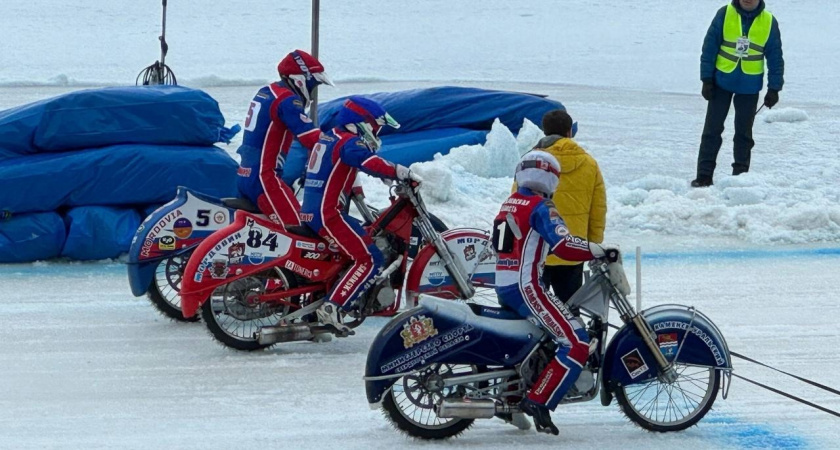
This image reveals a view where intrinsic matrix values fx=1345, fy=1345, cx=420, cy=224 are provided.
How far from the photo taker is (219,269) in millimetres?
8242

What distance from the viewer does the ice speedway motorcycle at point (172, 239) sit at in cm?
888

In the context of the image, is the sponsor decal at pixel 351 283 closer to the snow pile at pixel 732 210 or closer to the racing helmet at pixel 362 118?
the racing helmet at pixel 362 118

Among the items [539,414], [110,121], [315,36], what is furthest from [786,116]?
[539,414]

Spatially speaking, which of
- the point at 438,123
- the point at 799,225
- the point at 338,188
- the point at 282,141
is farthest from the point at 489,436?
the point at 438,123

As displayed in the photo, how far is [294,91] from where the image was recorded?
872 cm

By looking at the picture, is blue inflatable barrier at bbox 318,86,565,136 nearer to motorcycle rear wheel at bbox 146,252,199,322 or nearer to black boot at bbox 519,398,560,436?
motorcycle rear wheel at bbox 146,252,199,322

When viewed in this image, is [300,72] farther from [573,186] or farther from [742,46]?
[742,46]

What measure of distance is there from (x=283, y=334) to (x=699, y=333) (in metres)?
2.76

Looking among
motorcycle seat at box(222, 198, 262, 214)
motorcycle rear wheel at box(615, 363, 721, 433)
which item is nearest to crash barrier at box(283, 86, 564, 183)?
motorcycle seat at box(222, 198, 262, 214)

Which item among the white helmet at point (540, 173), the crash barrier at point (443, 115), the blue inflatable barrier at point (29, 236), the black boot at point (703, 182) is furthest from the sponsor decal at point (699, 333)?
the black boot at point (703, 182)

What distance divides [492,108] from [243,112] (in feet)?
15.7

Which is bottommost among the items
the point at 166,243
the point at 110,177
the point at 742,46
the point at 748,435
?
the point at 110,177

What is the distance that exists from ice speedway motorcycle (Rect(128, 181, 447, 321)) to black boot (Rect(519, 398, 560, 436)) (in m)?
2.47

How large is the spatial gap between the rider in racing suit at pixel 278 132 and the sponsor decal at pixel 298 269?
0.35 metres
